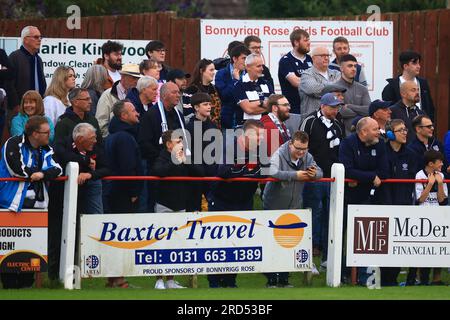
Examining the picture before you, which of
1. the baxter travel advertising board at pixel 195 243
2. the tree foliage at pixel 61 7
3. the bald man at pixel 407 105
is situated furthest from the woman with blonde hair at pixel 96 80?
the tree foliage at pixel 61 7

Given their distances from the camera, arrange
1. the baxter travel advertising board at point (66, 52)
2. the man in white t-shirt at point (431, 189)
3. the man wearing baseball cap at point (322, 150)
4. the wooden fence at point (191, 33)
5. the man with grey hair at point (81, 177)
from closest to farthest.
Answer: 1. the man with grey hair at point (81, 177)
2. the man in white t-shirt at point (431, 189)
3. the man wearing baseball cap at point (322, 150)
4. the baxter travel advertising board at point (66, 52)
5. the wooden fence at point (191, 33)

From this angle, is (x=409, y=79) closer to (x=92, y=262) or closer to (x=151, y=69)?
(x=151, y=69)

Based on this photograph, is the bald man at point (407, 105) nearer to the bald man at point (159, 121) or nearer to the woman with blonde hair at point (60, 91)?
the bald man at point (159, 121)

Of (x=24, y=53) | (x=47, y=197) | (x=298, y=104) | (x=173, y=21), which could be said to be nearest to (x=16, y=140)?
(x=47, y=197)

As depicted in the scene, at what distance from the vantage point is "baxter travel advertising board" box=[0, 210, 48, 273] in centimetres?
1606

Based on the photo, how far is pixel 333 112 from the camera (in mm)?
18344

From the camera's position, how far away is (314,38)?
22.7 m

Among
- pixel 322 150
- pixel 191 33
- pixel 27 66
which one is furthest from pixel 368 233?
pixel 191 33

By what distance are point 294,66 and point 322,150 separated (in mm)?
2549

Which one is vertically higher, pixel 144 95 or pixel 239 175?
pixel 144 95

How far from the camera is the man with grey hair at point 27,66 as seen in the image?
19.8 m

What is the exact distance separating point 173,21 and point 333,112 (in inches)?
214

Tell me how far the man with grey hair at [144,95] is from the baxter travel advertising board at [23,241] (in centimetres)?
287

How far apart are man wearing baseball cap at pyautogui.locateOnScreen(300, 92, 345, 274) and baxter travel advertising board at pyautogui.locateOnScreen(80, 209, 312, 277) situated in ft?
3.66
